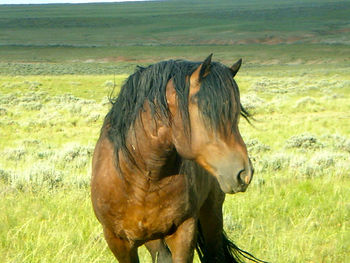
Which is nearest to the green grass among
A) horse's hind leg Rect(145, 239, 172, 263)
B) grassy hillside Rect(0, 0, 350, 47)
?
horse's hind leg Rect(145, 239, 172, 263)

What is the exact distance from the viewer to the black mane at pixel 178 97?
2.48m

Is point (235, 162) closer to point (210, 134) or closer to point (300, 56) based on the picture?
point (210, 134)

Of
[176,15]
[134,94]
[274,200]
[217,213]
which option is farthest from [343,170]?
[176,15]

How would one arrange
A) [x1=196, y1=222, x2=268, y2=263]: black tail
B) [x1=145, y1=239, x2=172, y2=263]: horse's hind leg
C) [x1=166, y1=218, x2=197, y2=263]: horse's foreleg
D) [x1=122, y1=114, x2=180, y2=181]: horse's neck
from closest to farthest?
1. [x1=122, y1=114, x2=180, y2=181]: horse's neck
2. [x1=166, y1=218, x2=197, y2=263]: horse's foreleg
3. [x1=145, y1=239, x2=172, y2=263]: horse's hind leg
4. [x1=196, y1=222, x2=268, y2=263]: black tail

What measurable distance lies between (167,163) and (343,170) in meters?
5.58

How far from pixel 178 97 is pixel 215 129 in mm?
259

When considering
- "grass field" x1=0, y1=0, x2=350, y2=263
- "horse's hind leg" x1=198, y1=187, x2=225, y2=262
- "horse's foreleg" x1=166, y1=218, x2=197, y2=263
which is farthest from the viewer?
"grass field" x1=0, y1=0, x2=350, y2=263

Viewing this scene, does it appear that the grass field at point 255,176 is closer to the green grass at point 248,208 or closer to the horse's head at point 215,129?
the green grass at point 248,208

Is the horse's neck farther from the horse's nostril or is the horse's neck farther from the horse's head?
the horse's nostril

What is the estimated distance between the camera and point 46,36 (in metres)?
106

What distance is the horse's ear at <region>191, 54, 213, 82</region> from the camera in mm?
2490

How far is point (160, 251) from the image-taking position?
3547 millimetres

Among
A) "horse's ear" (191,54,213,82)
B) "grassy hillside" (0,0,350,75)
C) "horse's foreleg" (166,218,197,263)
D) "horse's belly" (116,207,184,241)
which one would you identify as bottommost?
"grassy hillside" (0,0,350,75)

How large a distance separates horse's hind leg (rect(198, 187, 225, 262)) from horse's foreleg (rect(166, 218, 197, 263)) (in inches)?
27.7
